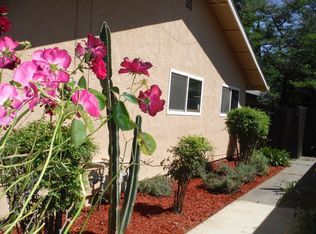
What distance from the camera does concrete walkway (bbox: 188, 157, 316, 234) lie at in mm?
6406

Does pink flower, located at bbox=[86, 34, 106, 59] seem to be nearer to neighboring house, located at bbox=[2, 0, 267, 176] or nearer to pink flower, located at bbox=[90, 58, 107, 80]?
pink flower, located at bbox=[90, 58, 107, 80]

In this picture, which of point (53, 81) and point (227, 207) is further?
point (227, 207)

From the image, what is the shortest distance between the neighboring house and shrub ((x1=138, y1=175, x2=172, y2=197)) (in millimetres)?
443

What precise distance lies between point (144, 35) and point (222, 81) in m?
5.40

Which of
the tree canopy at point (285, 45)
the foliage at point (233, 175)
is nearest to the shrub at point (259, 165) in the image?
the foliage at point (233, 175)

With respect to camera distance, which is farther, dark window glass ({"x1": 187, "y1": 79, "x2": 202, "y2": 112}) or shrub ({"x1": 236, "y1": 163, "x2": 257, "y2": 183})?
dark window glass ({"x1": 187, "y1": 79, "x2": 202, "y2": 112})

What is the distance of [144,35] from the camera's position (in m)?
8.37

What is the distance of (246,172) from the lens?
35.4 feet

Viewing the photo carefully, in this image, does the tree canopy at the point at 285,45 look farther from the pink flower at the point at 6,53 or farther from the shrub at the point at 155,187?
the pink flower at the point at 6,53

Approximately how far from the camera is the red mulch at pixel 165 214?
6.08m

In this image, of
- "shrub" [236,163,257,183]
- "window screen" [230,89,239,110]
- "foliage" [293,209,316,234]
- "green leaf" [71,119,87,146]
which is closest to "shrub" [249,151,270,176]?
"shrub" [236,163,257,183]

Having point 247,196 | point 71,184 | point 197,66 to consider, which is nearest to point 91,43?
point 71,184

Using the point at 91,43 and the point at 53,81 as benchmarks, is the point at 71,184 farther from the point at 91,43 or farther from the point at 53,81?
the point at 53,81

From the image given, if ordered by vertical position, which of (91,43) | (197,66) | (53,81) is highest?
(197,66)
